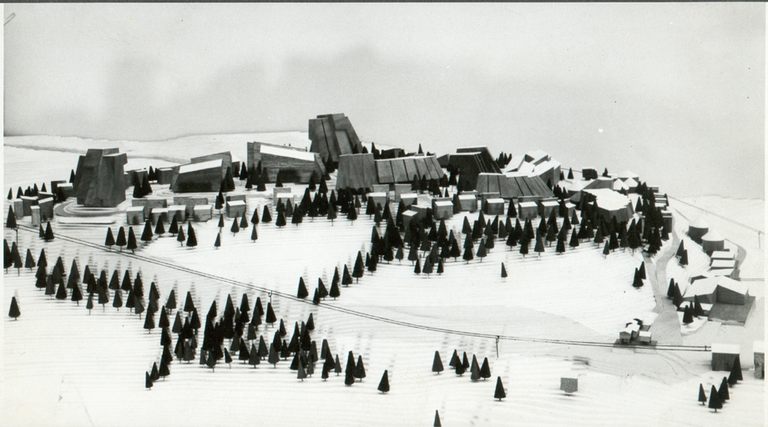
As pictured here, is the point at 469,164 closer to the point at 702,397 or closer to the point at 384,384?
the point at 384,384

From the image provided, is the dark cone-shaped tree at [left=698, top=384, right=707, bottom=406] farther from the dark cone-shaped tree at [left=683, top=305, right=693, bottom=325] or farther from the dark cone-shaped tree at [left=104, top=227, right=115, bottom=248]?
the dark cone-shaped tree at [left=104, top=227, right=115, bottom=248]

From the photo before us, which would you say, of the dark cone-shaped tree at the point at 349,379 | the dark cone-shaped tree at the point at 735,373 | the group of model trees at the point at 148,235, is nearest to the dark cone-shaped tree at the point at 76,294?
the group of model trees at the point at 148,235

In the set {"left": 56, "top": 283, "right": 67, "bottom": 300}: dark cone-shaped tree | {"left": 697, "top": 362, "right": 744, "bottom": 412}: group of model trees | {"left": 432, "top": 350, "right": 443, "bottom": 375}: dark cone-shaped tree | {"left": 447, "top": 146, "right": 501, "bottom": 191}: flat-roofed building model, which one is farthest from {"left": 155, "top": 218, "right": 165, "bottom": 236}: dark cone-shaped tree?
{"left": 697, "top": 362, "right": 744, "bottom": 412}: group of model trees

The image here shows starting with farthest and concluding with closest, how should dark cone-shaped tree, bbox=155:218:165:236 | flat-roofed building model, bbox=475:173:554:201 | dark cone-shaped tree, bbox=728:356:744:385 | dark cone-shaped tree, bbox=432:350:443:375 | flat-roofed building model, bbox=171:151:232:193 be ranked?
flat-roofed building model, bbox=171:151:232:193, flat-roofed building model, bbox=475:173:554:201, dark cone-shaped tree, bbox=155:218:165:236, dark cone-shaped tree, bbox=432:350:443:375, dark cone-shaped tree, bbox=728:356:744:385

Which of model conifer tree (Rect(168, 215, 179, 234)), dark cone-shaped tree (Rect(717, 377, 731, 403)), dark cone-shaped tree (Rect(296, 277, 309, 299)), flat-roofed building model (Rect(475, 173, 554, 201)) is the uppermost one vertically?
flat-roofed building model (Rect(475, 173, 554, 201))

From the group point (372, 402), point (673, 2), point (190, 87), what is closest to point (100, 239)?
point (190, 87)

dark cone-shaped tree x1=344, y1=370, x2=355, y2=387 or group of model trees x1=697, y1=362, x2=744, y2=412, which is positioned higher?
group of model trees x1=697, y1=362, x2=744, y2=412

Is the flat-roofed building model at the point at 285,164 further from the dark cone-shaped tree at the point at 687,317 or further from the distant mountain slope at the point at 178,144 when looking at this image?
the dark cone-shaped tree at the point at 687,317
